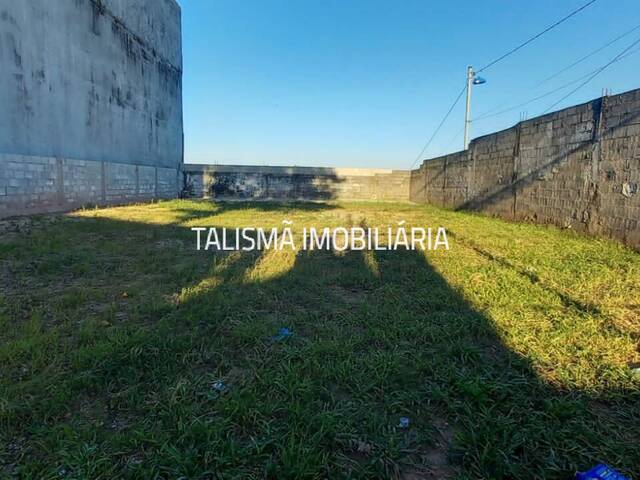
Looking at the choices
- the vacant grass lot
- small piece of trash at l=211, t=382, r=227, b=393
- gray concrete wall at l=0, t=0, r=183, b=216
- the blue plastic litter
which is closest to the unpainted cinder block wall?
the vacant grass lot

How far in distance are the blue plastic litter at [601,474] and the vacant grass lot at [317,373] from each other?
74 mm

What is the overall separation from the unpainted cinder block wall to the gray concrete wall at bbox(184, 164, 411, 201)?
7.76 meters

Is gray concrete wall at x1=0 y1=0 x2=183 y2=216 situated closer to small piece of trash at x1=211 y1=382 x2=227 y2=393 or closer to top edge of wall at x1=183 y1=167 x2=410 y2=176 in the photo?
top edge of wall at x1=183 y1=167 x2=410 y2=176

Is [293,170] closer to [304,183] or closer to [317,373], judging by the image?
[304,183]

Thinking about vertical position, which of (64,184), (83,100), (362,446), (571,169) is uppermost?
(83,100)

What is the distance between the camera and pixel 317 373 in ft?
6.02

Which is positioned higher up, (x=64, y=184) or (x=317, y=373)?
(x=64, y=184)

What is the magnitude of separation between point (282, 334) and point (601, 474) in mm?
1616

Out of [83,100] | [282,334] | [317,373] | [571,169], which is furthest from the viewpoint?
[83,100]

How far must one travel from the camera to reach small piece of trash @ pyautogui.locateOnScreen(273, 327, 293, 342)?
7.30 feet

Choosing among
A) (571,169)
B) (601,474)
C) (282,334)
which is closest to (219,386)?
(282,334)

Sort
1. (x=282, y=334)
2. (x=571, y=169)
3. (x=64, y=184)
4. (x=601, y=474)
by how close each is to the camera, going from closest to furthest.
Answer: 1. (x=601, y=474)
2. (x=282, y=334)
3. (x=571, y=169)
4. (x=64, y=184)

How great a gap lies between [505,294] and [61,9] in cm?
1087

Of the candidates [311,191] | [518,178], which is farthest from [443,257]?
[311,191]
